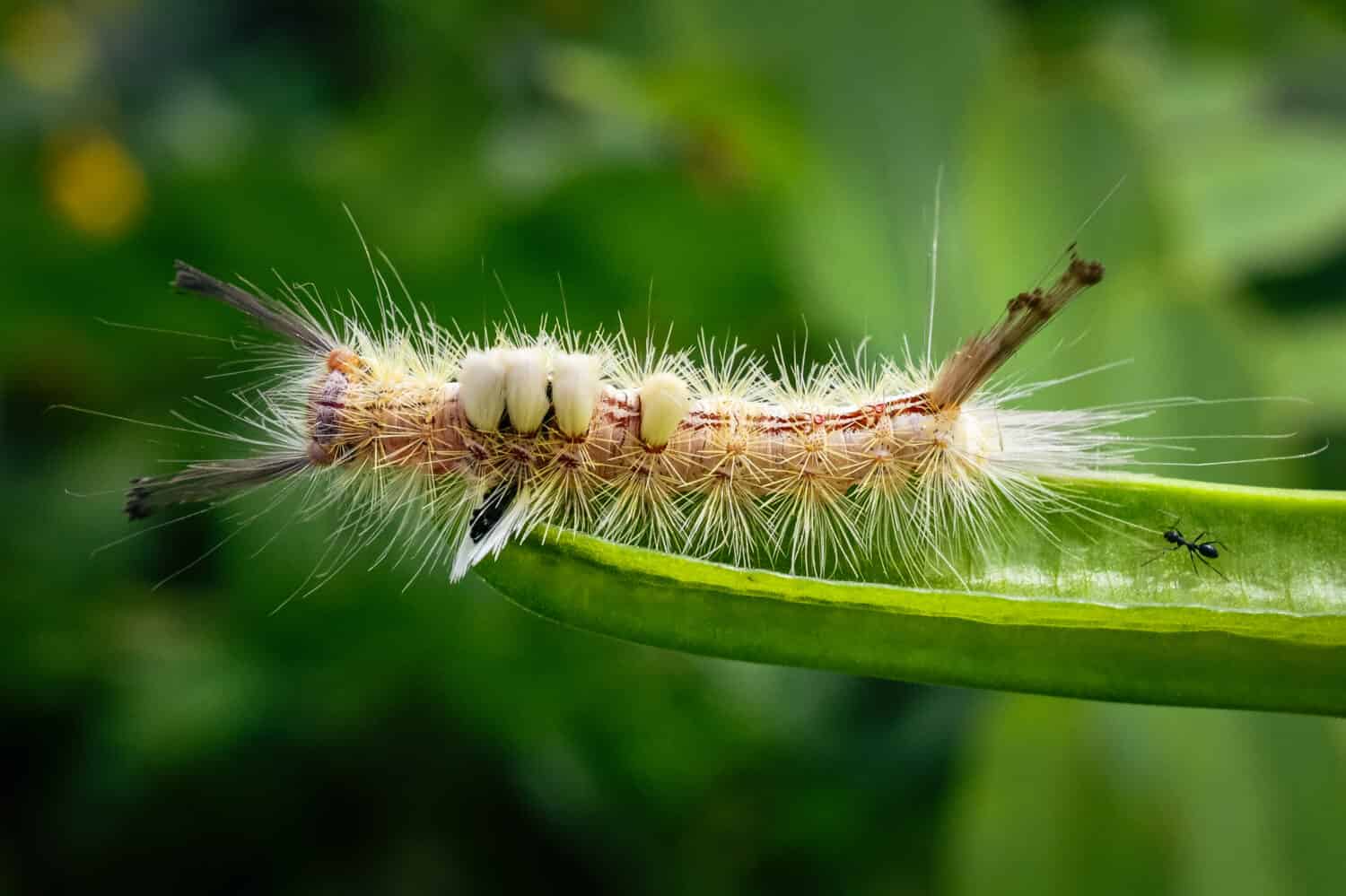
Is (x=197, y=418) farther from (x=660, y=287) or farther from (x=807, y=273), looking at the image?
(x=807, y=273)

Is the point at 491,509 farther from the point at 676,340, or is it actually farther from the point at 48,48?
the point at 48,48

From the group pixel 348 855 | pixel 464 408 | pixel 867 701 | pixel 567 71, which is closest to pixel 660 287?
pixel 567 71

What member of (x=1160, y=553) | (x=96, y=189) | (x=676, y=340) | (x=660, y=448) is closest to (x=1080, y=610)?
(x=1160, y=553)

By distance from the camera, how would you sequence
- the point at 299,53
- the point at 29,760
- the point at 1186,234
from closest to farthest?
the point at 1186,234 < the point at 29,760 < the point at 299,53

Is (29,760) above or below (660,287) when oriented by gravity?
below

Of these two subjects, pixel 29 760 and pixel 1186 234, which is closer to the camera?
pixel 1186 234

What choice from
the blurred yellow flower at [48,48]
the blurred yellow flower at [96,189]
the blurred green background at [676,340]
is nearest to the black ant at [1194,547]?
the blurred green background at [676,340]
